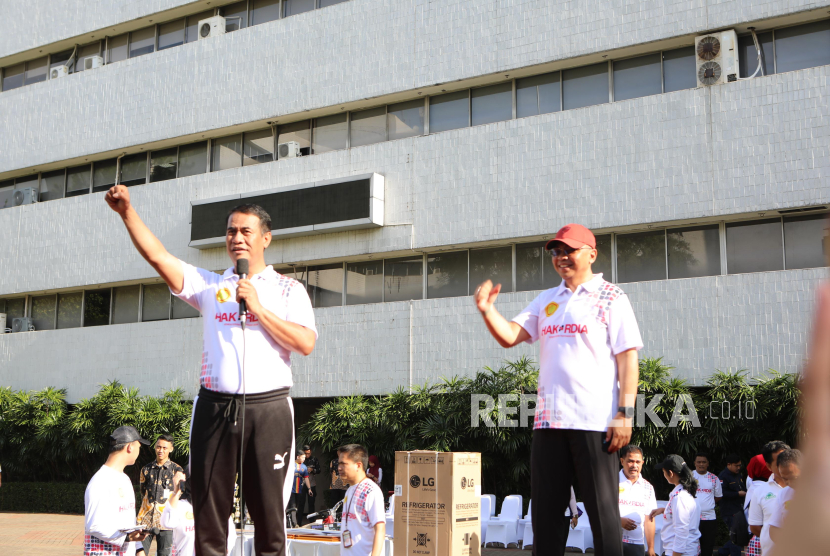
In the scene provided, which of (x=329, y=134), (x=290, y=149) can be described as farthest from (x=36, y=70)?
(x=329, y=134)

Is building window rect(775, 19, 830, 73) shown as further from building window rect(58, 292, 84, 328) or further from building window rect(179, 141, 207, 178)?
building window rect(58, 292, 84, 328)

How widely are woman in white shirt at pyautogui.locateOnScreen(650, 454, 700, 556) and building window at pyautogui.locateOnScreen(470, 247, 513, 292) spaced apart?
8.75 meters

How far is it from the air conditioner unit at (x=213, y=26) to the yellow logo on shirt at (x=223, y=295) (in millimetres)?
19722

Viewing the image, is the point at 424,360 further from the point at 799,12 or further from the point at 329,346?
the point at 799,12

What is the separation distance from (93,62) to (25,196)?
459 centimetres

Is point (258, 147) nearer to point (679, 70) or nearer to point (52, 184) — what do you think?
point (52, 184)

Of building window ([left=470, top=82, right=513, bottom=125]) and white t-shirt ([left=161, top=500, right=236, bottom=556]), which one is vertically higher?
building window ([left=470, top=82, right=513, bottom=125])

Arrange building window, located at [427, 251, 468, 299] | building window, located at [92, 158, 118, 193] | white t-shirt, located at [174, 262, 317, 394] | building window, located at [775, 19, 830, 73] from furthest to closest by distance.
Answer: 1. building window, located at [92, 158, 118, 193]
2. building window, located at [427, 251, 468, 299]
3. building window, located at [775, 19, 830, 73]
4. white t-shirt, located at [174, 262, 317, 394]

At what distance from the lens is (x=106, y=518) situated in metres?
6.71

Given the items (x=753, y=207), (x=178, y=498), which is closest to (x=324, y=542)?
(x=178, y=498)

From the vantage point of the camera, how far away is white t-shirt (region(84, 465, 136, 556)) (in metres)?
6.71

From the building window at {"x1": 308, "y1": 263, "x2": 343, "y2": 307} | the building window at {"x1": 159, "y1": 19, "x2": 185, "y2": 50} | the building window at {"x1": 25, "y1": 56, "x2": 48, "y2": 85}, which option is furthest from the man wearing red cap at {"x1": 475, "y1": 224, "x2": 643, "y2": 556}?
the building window at {"x1": 25, "y1": 56, "x2": 48, "y2": 85}

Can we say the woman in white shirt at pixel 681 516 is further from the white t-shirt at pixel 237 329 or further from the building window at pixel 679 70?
the building window at pixel 679 70

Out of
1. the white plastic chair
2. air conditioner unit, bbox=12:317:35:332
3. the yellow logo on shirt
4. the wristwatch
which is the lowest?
the white plastic chair
